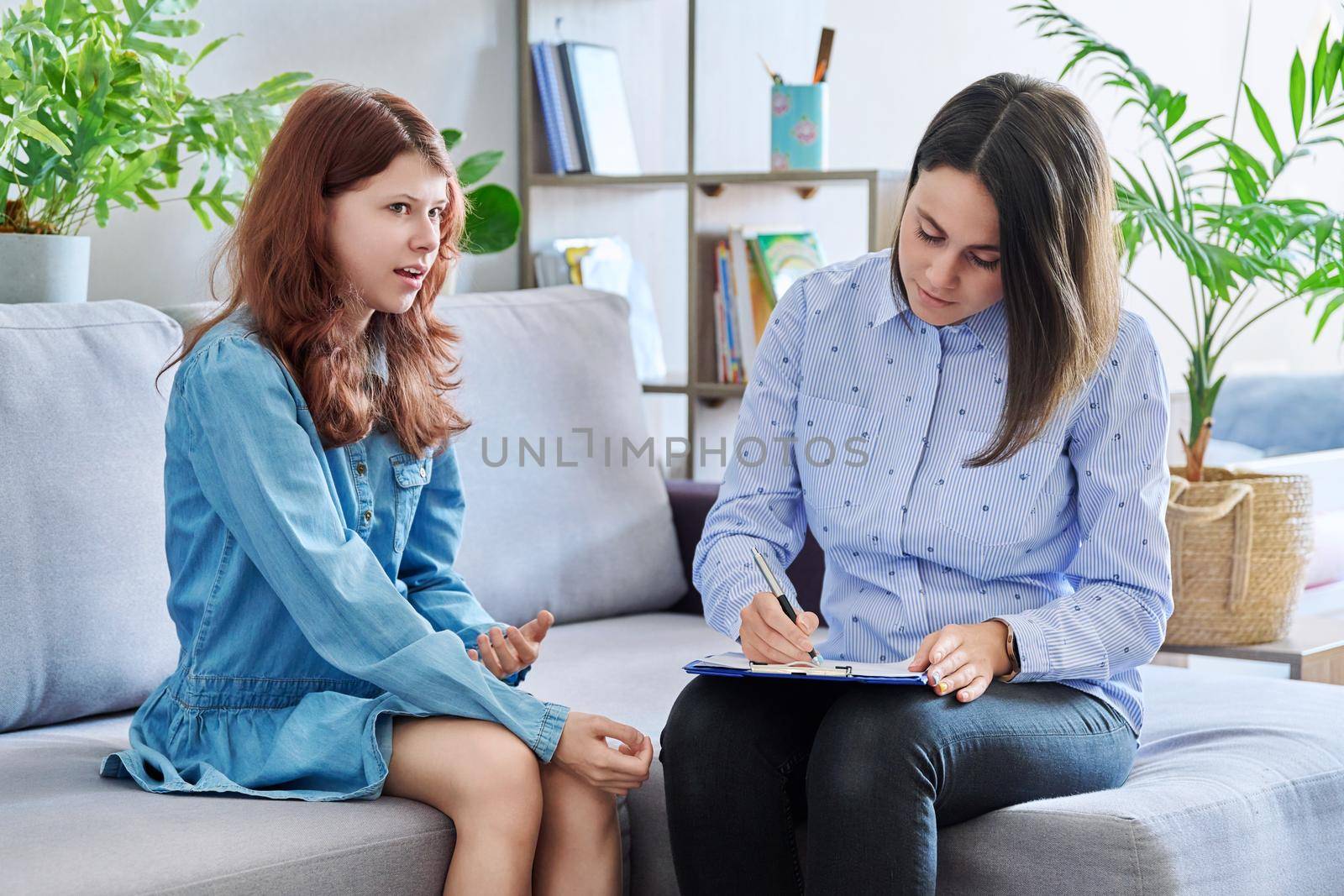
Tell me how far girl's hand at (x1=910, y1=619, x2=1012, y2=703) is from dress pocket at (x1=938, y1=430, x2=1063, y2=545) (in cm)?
11

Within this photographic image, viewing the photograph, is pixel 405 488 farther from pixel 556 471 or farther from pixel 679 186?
pixel 679 186

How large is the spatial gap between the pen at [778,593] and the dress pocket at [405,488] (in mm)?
378

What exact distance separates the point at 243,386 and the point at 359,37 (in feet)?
4.57

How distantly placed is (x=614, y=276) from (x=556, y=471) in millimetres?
726

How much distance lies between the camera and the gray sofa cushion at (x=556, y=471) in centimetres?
218

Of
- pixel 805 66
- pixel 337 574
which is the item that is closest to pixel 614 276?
pixel 805 66

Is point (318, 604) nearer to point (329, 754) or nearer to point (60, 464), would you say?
point (329, 754)

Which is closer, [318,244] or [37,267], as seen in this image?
[318,244]

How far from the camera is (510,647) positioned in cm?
151

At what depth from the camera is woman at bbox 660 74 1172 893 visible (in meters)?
1.31

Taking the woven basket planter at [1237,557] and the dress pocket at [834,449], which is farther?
the woven basket planter at [1237,557]

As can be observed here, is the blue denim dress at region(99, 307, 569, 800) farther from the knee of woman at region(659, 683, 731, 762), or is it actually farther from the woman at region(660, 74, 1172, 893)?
the woman at region(660, 74, 1172, 893)

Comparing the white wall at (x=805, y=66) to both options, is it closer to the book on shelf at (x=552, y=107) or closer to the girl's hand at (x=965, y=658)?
the book on shelf at (x=552, y=107)

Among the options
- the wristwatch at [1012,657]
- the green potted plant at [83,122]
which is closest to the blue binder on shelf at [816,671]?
the wristwatch at [1012,657]
